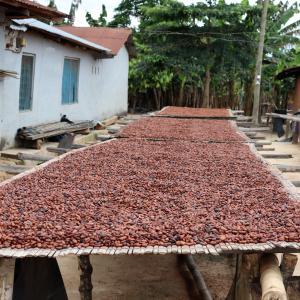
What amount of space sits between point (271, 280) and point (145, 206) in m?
1.12

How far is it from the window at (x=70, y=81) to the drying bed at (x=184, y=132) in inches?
131

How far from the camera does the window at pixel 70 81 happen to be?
12.7m

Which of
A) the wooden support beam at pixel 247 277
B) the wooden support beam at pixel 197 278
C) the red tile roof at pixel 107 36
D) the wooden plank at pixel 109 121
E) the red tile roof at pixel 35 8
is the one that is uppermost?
the red tile roof at pixel 107 36

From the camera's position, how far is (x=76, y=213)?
132 inches

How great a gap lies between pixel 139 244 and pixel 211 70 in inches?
716

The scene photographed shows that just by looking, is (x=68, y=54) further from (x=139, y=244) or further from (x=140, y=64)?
(x=139, y=244)

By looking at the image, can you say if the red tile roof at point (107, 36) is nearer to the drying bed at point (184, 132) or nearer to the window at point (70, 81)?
the window at point (70, 81)

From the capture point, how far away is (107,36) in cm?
1720

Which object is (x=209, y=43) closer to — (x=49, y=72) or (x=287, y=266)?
(x=49, y=72)

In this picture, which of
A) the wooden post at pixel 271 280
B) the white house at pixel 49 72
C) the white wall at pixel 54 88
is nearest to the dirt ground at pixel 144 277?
the wooden post at pixel 271 280

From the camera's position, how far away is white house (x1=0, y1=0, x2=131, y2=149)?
859 cm

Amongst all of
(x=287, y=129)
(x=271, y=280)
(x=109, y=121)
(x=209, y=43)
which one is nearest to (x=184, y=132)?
(x=271, y=280)

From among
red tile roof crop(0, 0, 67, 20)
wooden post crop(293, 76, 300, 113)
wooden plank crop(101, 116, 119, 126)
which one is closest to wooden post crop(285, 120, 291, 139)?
wooden post crop(293, 76, 300, 113)

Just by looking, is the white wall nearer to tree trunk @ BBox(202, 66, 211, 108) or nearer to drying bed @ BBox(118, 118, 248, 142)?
drying bed @ BBox(118, 118, 248, 142)
